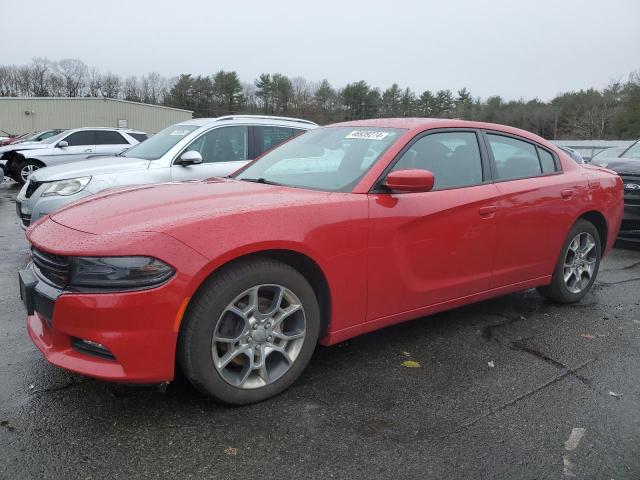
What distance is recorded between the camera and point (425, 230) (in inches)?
127

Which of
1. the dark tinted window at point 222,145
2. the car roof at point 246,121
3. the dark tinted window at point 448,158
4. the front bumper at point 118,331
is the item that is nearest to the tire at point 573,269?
the dark tinted window at point 448,158

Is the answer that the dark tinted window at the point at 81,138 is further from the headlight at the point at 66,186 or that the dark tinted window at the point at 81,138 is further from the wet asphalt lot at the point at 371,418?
the wet asphalt lot at the point at 371,418

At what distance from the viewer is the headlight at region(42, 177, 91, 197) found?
576 centimetres

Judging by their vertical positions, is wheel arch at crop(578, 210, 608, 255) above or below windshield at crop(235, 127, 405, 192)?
below

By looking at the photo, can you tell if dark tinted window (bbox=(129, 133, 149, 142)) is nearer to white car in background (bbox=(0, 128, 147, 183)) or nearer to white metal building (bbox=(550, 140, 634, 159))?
white car in background (bbox=(0, 128, 147, 183))

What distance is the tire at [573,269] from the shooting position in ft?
14.2

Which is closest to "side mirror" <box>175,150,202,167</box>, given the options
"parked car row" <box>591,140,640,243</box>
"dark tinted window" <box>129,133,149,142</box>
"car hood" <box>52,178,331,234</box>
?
"car hood" <box>52,178,331,234</box>

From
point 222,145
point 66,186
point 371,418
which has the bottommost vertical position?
point 371,418

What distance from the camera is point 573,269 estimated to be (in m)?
4.47

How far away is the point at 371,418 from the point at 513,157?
2.44m

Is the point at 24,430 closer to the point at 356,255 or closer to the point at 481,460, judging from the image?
the point at 356,255

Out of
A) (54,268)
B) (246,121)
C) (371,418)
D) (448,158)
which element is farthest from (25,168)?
(371,418)

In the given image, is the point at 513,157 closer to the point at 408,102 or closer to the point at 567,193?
the point at 567,193

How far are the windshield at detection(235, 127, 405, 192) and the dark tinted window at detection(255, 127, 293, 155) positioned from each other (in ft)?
10.0
